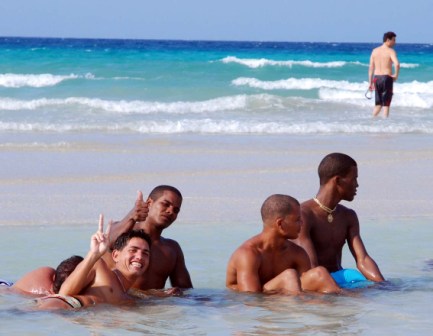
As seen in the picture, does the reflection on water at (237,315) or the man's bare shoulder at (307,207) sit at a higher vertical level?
the man's bare shoulder at (307,207)

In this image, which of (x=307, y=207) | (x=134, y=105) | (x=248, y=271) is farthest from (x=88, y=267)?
(x=134, y=105)

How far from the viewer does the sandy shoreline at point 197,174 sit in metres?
9.18

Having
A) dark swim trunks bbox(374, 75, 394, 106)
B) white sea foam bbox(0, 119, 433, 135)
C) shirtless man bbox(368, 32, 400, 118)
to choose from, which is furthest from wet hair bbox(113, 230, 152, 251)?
dark swim trunks bbox(374, 75, 394, 106)

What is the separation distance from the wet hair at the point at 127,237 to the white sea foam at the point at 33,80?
74.7 ft

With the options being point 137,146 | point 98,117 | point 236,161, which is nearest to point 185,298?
point 236,161

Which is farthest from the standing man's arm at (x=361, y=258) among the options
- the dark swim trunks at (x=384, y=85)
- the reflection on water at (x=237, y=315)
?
the dark swim trunks at (x=384, y=85)

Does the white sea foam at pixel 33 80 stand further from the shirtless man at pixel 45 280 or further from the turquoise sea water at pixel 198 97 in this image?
the shirtless man at pixel 45 280

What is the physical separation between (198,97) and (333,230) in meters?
18.9

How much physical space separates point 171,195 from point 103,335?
1.41 m

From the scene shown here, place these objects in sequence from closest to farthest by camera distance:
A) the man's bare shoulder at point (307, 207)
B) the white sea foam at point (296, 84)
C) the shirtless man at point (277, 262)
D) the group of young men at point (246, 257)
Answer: the group of young men at point (246, 257), the shirtless man at point (277, 262), the man's bare shoulder at point (307, 207), the white sea foam at point (296, 84)

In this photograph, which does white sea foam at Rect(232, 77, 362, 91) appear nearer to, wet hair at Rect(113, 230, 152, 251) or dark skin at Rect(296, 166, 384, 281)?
dark skin at Rect(296, 166, 384, 281)

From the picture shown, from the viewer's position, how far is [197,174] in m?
11.1

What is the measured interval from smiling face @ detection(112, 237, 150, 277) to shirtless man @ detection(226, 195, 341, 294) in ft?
2.04

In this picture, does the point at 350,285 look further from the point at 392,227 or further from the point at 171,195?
the point at 392,227
